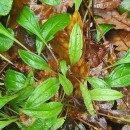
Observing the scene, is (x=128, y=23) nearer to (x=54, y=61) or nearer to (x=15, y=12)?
(x=54, y=61)

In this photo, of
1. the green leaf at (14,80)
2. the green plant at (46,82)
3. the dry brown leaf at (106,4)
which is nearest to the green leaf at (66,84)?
the green plant at (46,82)

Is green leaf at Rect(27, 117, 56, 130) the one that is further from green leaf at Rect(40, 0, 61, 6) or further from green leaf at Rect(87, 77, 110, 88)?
green leaf at Rect(40, 0, 61, 6)

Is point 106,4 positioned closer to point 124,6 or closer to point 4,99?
point 124,6

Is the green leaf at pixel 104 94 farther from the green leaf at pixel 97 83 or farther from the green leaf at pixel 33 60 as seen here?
the green leaf at pixel 33 60

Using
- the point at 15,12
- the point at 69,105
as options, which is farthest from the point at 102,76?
the point at 15,12

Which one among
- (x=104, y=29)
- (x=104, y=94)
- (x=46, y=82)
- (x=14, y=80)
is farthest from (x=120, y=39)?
(x=14, y=80)

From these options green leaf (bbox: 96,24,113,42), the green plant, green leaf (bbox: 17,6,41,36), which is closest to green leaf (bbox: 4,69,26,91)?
the green plant
